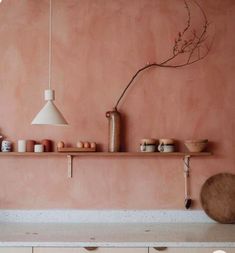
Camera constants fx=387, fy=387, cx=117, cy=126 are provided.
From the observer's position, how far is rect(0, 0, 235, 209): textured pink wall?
3025 millimetres

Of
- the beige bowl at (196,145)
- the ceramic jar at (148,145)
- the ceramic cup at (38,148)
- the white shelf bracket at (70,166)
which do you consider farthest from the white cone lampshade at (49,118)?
the beige bowl at (196,145)

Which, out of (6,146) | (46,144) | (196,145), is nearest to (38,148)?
(46,144)

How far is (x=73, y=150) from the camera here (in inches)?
114

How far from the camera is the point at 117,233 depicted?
2.65m

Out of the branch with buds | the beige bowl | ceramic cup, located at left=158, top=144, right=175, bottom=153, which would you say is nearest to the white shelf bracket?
ceramic cup, located at left=158, top=144, right=175, bottom=153

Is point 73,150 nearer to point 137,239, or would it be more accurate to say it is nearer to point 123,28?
point 137,239

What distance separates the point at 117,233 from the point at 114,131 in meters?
0.76

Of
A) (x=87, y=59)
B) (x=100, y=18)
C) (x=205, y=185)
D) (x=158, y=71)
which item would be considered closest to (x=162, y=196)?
(x=205, y=185)

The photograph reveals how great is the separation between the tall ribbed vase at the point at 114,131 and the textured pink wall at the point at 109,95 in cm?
10

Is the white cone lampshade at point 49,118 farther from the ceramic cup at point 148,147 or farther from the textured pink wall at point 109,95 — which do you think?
the ceramic cup at point 148,147

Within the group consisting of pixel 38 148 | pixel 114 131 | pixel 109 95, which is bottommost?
pixel 38 148

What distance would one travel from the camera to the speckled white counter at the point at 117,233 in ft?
8.02

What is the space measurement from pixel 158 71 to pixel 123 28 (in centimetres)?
45

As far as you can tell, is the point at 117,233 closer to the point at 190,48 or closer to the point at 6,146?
the point at 6,146
